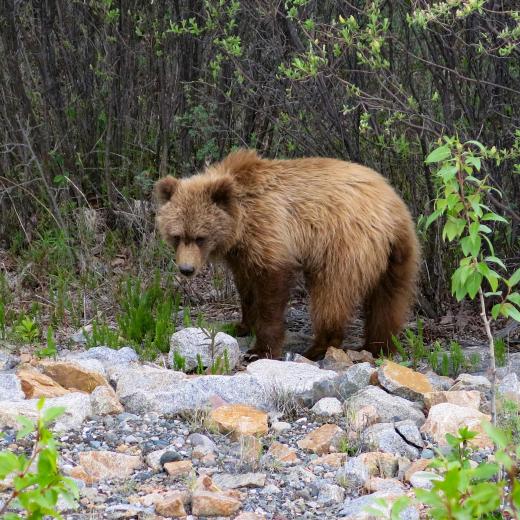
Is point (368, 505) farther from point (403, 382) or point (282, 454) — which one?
point (403, 382)

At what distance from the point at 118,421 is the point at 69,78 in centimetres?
535

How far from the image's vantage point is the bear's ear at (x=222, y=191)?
6.37m

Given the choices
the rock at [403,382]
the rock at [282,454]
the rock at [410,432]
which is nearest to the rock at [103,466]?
the rock at [282,454]

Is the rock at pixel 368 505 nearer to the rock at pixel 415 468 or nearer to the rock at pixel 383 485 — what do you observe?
the rock at pixel 383 485

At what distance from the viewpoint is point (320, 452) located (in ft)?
14.0

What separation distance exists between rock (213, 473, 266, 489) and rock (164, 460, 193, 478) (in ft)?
0.42

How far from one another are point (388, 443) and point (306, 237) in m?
2.50

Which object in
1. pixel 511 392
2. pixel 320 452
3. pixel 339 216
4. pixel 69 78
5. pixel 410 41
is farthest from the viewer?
pixel 69 78

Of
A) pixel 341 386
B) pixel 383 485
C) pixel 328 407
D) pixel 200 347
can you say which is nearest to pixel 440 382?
pixel 341 386

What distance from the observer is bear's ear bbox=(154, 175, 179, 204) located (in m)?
6.50

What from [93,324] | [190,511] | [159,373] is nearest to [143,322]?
[93,324]

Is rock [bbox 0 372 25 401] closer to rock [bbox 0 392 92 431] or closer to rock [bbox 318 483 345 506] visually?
rock [bbox 0 392 92 431]

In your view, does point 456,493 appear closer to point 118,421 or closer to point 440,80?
point 118,421

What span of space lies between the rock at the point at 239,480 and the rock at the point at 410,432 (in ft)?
2.63
